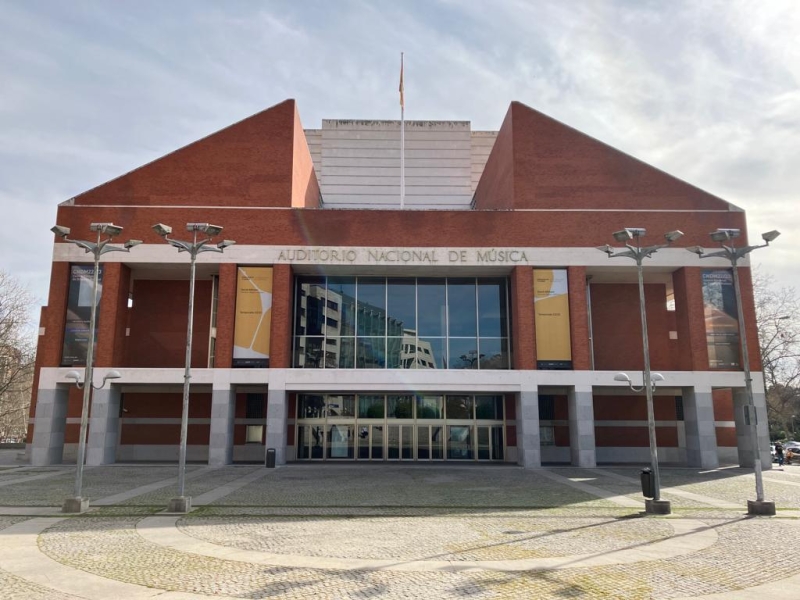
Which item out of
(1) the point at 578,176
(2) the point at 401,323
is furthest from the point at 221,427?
(1) the point at 578,176

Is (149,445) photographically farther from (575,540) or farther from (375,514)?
(575,540)

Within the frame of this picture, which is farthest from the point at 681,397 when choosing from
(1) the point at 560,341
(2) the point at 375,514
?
(2) the point at 375,514

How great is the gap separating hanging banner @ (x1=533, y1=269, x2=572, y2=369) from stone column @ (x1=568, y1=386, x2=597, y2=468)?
1677 millimetres

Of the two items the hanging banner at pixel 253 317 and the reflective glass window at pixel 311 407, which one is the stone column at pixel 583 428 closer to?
the reflective glass window at pixel 311 407

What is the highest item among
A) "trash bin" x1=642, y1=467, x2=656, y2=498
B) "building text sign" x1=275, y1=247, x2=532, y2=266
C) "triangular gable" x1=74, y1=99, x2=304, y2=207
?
"triangular gable" x1=74, y1=99, x2=304, y2=207

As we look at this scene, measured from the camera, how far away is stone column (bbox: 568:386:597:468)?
97.1 ft

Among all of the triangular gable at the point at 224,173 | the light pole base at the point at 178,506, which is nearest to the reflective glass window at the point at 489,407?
the triangular gable at the point at 224,173

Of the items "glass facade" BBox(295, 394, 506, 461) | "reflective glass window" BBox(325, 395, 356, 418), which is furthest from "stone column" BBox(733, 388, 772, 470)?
"reflective glass window" BBox(325, 395, 356, 418)

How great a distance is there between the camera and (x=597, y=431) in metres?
34.4

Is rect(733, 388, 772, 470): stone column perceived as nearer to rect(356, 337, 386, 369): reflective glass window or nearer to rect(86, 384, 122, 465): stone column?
rect(356, 337, 386, 369): reflective glass window

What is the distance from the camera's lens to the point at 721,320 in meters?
→ 31.6

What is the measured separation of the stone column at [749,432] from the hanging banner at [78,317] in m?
34.0

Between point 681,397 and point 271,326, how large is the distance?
24509mm

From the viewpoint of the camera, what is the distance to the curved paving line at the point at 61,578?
28.3ft
